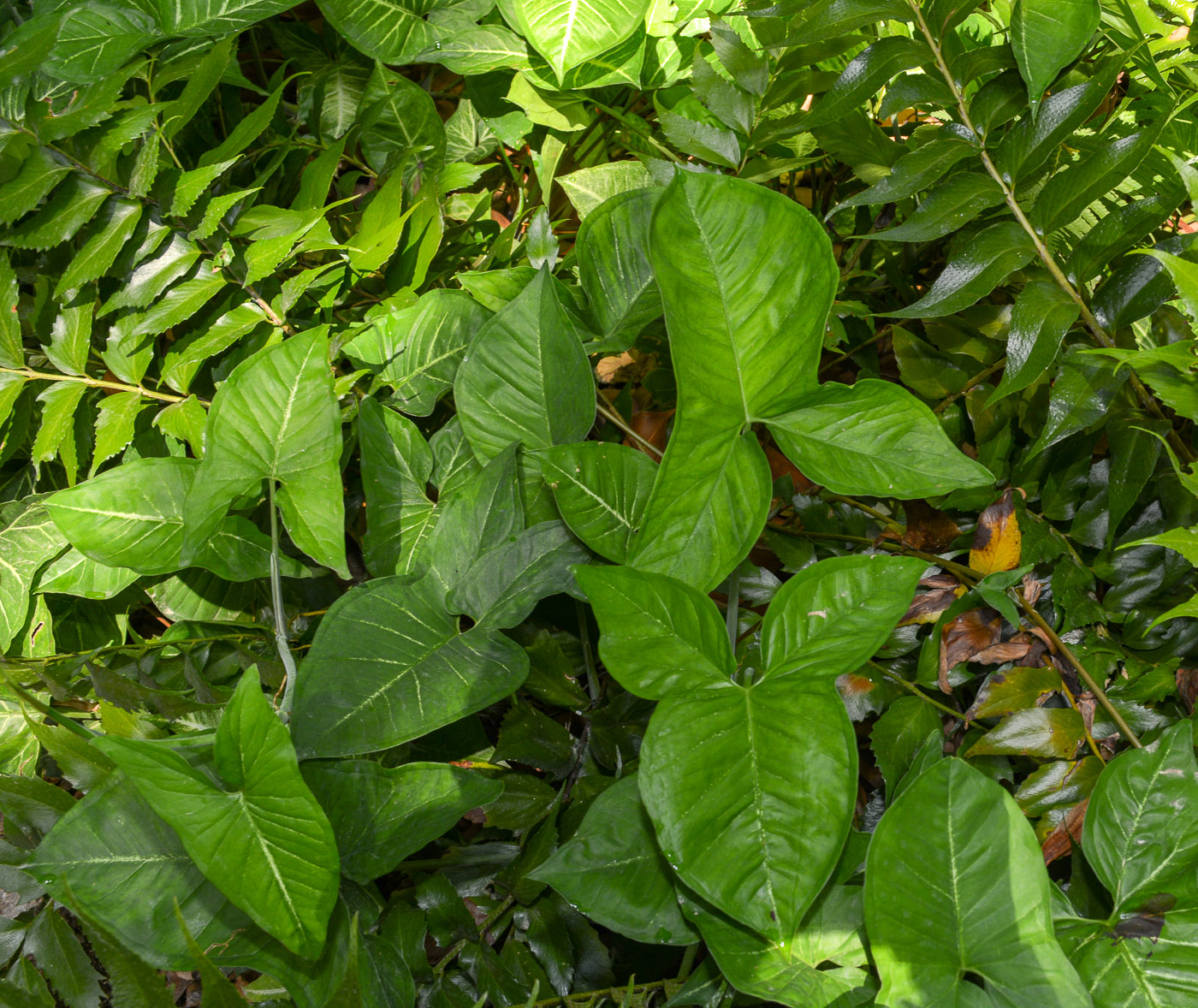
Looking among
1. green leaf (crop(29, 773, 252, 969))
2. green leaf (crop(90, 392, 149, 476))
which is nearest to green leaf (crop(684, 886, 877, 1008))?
green leaf (crop(29, 773, 252, 969))

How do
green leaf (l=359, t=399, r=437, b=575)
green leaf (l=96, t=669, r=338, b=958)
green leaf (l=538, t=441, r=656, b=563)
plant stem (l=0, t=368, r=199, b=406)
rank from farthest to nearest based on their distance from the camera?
plant stem (l=0, t=368, r=199, b=406) < green leaf (l=359, t=399, r=437, b=575) < green leaf (l=538, t=441, r=656, b=563) < green leaf (l=96, t=669, r=338, b=958)

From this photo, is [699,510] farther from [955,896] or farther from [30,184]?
[30,184]

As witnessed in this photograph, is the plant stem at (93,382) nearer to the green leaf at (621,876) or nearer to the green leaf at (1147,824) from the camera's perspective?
the green leaf at (621,876)

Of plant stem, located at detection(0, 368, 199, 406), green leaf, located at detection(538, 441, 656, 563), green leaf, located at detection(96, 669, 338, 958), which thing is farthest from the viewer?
plant stem, located at detection(0, 368, 199, 406)

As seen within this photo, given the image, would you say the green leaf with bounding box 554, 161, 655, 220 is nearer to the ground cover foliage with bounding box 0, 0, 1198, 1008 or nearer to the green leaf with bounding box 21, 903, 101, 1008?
the ground cover foliage with bounding box 0, 0, 1198, 1008

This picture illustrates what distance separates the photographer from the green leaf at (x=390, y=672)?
67 cm

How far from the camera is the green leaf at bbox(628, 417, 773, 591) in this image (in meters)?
0.69

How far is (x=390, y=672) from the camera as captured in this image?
71 centimetres

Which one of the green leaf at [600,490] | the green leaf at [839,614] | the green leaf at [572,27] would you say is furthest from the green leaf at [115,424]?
the green leaf at [839,614]

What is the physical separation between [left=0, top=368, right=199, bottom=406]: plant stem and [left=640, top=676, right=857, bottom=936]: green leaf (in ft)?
2.14

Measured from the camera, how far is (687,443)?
27.2 inches

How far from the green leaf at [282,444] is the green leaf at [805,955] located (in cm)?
42

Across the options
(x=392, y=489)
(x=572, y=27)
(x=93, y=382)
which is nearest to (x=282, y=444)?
(x=392, y=489)

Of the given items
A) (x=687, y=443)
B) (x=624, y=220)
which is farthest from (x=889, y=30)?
(x=687, y=443)
